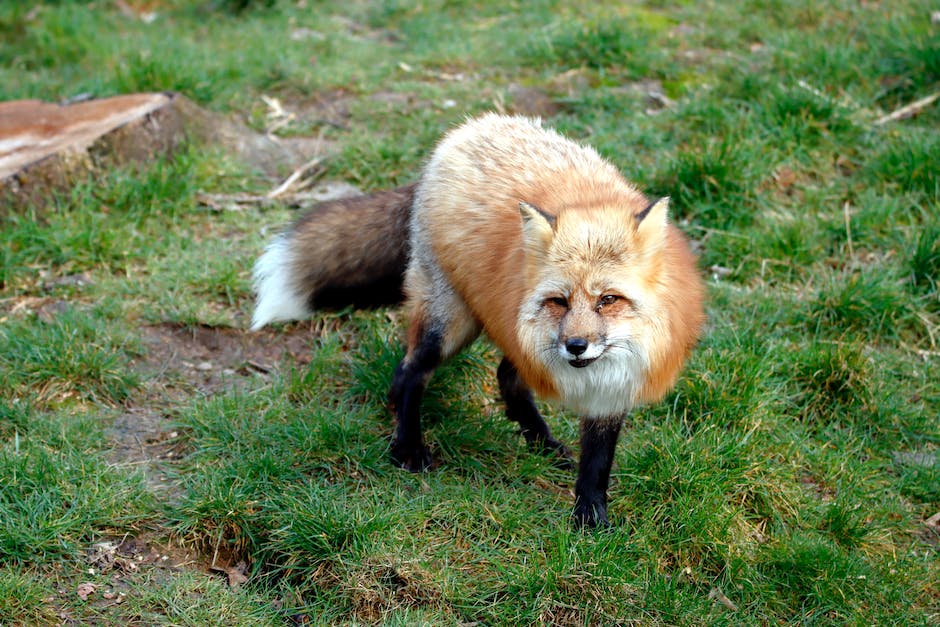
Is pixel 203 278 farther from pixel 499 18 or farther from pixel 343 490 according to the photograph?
pixel 499 18

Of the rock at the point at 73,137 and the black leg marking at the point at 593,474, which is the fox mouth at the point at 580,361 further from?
the rock at the point at 73,137

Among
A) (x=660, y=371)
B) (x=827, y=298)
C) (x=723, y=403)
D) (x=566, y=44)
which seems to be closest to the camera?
(x=660, y=371)

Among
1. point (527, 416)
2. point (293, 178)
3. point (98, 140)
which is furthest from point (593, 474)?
point (98, 140)

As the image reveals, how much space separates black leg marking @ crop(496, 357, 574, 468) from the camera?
4992 millimetres

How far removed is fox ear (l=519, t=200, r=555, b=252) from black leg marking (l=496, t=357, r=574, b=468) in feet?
3.70

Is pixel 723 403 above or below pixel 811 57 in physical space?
below

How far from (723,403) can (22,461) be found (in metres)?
3.45

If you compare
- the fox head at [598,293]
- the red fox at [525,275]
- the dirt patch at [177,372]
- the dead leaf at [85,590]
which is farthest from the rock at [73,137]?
the fox head at [598,293]

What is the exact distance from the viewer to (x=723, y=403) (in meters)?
4.99

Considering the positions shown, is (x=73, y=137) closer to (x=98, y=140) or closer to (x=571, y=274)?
(x=98, y=140)

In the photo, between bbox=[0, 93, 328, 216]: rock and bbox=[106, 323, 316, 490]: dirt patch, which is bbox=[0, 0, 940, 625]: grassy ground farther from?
bbox=[0, 93, 328, 216]: rock

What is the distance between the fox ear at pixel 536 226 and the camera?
3.94 meters

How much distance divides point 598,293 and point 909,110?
15.6 feet

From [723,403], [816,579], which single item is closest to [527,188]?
[723,403]
